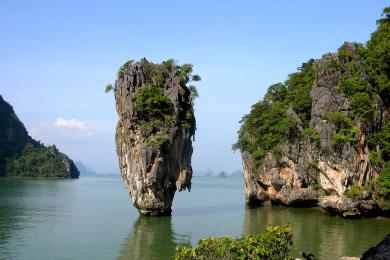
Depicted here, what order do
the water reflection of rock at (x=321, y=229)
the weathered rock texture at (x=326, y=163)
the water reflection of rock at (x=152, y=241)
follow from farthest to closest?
the weathered rock texture at (x=326, y=163)
the water reflection of rock at (x=321, y=229)
the water reflection of rock at (x=152, y=241)

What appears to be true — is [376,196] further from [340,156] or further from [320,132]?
[320,132]

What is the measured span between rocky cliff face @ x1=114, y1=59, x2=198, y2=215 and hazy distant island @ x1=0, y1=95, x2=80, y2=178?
95660 millimetres

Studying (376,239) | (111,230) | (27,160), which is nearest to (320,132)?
(376,239)

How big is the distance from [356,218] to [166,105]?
58.2 feet

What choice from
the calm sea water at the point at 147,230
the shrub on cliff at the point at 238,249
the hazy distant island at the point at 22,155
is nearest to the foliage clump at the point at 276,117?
the calm sea water at the point at 147,230

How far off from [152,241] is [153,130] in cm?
1157

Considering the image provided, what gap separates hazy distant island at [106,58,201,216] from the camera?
3588 centimetres

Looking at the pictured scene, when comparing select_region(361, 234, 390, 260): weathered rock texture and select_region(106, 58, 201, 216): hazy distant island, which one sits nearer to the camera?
select_region(361, 234, 390, 260): weathered rock texture

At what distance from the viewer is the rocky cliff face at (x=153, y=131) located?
118 feet

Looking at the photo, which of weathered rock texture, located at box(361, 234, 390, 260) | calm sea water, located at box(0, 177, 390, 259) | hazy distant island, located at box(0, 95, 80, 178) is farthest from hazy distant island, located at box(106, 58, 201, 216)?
hazy distant island, located at box(0, 95, 80, 178)

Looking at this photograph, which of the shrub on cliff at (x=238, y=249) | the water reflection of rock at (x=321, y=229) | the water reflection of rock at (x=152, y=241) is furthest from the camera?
the water reflection of rock at (x=321, y=229)

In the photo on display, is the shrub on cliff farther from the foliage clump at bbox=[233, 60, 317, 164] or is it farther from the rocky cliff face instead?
the foliage clump at bbox=[233, 60, 317, 164]

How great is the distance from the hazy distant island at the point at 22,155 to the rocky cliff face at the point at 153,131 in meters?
95.7

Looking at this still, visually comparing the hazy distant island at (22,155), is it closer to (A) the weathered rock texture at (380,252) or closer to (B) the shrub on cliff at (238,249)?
(B) the shrub on cliff at (238,249)
